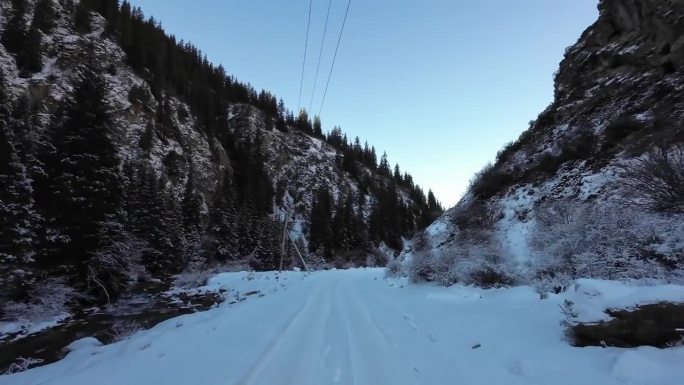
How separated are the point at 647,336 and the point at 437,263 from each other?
9.69 m

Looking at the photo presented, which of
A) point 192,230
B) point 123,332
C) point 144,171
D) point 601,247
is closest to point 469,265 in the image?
Result: point 601,247

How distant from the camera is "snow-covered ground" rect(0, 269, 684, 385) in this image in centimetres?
502

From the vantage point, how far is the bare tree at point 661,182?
9.29m

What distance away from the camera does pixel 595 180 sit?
51.5ft

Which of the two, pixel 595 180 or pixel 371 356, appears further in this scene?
pixel 595 180

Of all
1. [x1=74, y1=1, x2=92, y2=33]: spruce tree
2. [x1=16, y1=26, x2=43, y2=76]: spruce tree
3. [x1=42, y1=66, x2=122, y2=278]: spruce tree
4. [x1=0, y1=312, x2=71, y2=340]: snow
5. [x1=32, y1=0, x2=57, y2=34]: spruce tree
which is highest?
[x1=74, y1=1, x2=92, y2=33]: spruce tree

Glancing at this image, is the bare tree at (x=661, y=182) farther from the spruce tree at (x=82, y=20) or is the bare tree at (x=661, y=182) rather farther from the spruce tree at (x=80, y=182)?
the spruce tree at (x=82, y=20)

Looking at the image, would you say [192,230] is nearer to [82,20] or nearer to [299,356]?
[299,356]

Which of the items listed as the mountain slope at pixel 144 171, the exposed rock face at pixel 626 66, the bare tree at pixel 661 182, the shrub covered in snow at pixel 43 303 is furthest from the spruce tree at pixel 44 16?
the bare tree at pixel 661 182

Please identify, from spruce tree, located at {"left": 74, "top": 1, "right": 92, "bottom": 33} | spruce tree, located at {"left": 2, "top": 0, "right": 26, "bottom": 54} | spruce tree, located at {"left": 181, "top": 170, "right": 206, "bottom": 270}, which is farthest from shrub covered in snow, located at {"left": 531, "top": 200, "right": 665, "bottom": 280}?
spruce tree, located at {"left": 74, "top": 1, "right": 92, "bottom": 33}

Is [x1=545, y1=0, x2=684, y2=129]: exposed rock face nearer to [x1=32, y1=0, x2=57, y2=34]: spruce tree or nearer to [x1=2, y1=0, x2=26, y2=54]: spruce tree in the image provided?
[x1=2, y1=0, x2=26, y2=54]: spruce tree

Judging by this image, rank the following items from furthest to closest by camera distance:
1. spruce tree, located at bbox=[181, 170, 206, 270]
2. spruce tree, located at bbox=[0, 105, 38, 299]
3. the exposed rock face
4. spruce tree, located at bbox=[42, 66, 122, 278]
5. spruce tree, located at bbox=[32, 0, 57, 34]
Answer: spruce tree, located at bbox=[32, 0, 57, 34], spruce tree, located at bbox=[181, 170, 206, 270], the exposed rock face, spruce tree, located at bbox=[42, 66, 122, 278], spruce tree, located at bbox=[0, 105, 38, 299]

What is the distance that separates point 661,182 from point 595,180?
620 centimetres

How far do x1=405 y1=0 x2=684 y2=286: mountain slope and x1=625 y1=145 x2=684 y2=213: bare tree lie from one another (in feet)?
0.10
